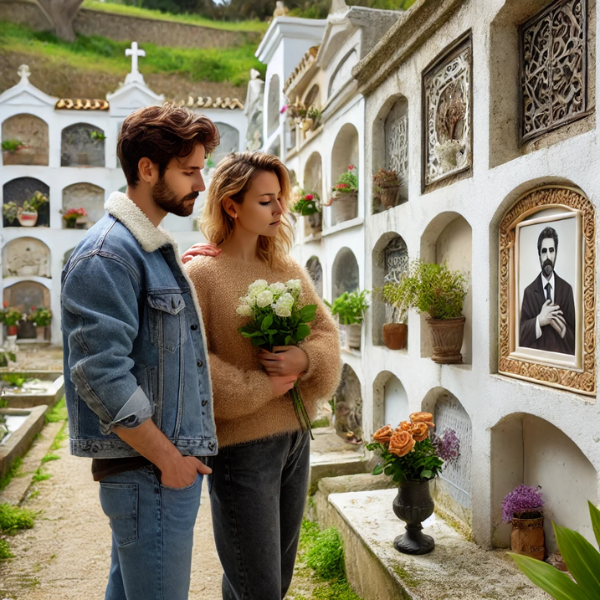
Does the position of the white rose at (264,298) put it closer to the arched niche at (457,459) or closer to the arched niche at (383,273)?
the arched niche at (457,459)

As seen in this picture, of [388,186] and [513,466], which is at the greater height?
[388,186]

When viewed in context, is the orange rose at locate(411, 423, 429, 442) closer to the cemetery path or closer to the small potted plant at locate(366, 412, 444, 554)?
the small potted plant at locate(366, 412, 444, 554)

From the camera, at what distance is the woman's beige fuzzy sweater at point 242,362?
1.83m

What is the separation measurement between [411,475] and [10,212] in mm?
14031

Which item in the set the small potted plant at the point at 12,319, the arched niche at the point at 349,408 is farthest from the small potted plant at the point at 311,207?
the small potted plant at the point at 12,319

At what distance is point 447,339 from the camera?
3.26m

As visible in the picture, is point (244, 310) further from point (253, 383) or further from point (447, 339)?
point (447, 339)

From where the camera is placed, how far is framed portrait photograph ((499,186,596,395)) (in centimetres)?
230

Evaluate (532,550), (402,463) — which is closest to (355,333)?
(402,463)

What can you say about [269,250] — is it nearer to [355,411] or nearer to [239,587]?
[239,587]

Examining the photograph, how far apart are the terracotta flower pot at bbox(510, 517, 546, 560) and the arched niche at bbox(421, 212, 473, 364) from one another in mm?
944

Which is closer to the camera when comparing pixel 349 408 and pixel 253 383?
pixel 253 383

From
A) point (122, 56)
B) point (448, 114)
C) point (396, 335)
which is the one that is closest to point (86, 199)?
point (122, 56)

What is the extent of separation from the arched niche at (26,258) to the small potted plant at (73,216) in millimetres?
815
